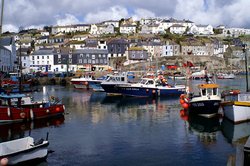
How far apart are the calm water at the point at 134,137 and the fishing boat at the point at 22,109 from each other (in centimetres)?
67

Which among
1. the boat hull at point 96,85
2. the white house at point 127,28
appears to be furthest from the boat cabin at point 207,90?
the white house at point 127,28

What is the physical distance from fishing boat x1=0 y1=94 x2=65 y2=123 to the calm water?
2.20ft

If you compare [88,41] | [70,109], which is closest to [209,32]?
[88,41]

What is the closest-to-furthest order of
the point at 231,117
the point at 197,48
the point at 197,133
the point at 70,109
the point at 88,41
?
the point at 197,133 → the point at 231,117 → the point at 70,109 → the point at 88,41 → the point at 197,48

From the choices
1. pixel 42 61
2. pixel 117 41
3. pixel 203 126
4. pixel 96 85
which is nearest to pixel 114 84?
pixel 96 85

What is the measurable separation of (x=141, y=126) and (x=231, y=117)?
6.53m

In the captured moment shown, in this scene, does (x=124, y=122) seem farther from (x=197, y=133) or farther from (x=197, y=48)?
(x=197, y=48)

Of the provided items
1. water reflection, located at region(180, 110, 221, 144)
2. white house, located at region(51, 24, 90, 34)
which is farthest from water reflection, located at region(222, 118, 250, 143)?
white house, located at region(51, 24, 90, 34)

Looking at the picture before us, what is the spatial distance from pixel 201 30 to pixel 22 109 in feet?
522

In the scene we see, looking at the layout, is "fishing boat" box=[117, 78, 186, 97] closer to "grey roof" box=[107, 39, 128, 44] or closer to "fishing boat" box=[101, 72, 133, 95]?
"fishing boat" box=[101, 72, 133, 95]

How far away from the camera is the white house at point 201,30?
176875 millimetres

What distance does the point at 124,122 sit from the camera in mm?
31031

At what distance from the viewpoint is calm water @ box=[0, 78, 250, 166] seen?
19547 mm

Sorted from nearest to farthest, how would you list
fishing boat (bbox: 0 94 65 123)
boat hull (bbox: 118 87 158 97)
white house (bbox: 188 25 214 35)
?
fishing boat (bbox: 0 94 65 123) → boat hull (bbox: 118 87 158 97) → white house (bbox: 188 25 214 35)
